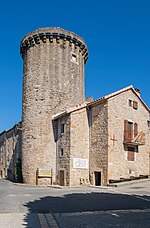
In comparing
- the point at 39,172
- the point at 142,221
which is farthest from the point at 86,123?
the point at 142,221

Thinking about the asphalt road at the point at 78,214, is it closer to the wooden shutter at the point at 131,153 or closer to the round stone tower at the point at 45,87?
the wooden shutter at the point at 131,153

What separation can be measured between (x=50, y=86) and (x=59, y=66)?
2.37 meters


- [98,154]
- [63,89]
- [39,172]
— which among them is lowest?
[39,172]

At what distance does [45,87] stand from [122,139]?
29.7 feet

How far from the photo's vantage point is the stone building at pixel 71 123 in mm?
20969

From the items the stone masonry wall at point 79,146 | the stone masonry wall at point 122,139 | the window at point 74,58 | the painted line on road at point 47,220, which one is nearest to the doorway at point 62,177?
the stone masonry wall at point 79,146

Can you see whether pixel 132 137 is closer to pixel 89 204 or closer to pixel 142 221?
pixel 89 204

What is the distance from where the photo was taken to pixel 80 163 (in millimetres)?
21438

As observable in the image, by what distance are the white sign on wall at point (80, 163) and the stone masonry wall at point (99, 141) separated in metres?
0.54

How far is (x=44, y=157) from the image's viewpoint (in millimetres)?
23203

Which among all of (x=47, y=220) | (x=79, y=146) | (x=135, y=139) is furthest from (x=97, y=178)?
(x=47, y=220)

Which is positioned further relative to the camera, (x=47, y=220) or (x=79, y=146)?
(x=79, y=146)

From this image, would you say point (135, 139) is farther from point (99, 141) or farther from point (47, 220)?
point (47, 220)

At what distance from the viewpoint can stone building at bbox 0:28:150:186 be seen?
68.8 feet
